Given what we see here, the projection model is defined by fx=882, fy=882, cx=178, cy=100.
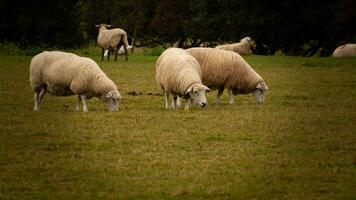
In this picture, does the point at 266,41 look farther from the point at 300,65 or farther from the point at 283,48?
the point at 300,65

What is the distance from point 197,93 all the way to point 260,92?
3.30 m

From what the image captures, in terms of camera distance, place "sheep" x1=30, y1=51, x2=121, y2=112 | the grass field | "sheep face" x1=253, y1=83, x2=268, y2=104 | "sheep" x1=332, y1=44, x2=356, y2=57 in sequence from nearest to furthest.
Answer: the grass field → "sheep" x1=30, y1=51, x2=121, y2=112 → "sheep face" x1=253, y1=83, x2=268, y2=104 → "sheep" x1=332, y1=44, x2=356, y2=57

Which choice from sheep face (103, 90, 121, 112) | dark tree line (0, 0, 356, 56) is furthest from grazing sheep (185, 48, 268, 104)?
dark tree line (0, 0, 356, 56)

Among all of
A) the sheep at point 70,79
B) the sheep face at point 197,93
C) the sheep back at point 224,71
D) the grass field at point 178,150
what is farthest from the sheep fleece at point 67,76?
the sheep back at point 224,71

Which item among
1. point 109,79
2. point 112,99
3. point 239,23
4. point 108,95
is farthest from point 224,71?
point 239,23

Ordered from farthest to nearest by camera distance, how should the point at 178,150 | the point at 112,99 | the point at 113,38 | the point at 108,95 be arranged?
the point at 113,38, the point at 112,99, the point at 108,95, the point at 178,150

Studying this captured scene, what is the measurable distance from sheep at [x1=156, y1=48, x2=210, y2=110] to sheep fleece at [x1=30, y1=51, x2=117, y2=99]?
1294 mm

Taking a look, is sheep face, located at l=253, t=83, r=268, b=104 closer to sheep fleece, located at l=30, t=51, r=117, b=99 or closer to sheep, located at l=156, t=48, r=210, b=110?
sheep, located at l=156, t=48, r=210, b=110

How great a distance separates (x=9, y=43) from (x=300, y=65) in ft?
63.6

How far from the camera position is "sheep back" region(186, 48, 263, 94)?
20.5 metres

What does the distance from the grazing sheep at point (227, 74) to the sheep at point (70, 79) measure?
285cm

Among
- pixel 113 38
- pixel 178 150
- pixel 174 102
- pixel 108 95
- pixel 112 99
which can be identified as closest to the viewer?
pixel 178 150

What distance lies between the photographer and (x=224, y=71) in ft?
67.8

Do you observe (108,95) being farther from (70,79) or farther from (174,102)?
(174,102)
